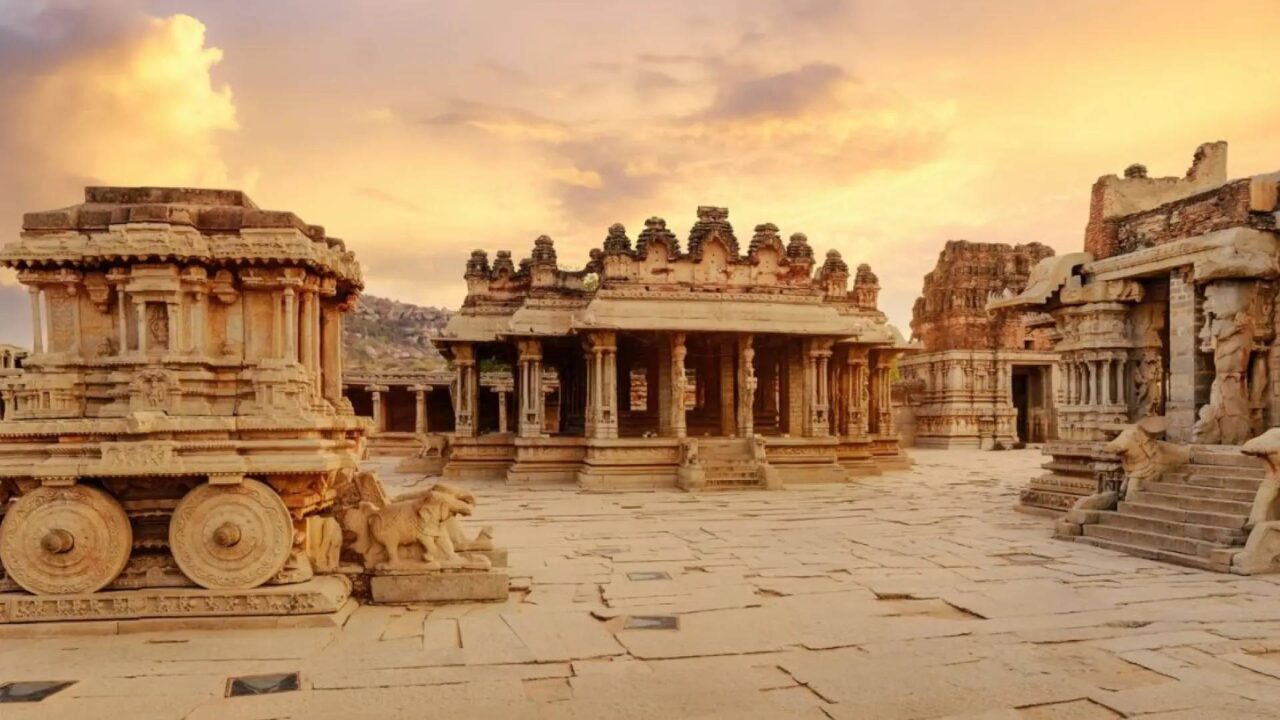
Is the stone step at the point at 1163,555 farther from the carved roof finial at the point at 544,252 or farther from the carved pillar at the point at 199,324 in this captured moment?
the carved roof finial at the point at 544,252

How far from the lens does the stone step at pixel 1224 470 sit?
30.2ft

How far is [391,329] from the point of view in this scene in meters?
68.2

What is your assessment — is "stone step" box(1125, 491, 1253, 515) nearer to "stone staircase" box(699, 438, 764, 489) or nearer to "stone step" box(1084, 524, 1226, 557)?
"stone step" box(1084, 524, 1226, 557)

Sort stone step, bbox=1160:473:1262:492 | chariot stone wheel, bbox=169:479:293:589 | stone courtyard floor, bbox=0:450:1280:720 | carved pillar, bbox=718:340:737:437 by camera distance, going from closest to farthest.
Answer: stone courtyard floor, bbox=0:450:1280:720
chariot stone wheel, bbox=169:479:293:589
stone step, bbox=1160:473:1262:492
carved pillar, bbox=718:340:737:437

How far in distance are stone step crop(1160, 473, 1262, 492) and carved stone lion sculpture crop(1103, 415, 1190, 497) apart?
14 centimetres

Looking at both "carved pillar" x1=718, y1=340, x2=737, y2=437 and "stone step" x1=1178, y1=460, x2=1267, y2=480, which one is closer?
"stone step" x1=1178, y1=460, x2=1267, y2=480

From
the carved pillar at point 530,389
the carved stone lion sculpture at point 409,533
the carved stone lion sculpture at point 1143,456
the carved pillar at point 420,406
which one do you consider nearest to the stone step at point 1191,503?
the carved stone lion sculpture at point 1143,456

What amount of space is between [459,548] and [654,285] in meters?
11.5

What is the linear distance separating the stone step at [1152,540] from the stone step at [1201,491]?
827 mm

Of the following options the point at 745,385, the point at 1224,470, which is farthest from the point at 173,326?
the point at 745,385

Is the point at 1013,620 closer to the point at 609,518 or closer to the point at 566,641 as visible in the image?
the point at 566,641

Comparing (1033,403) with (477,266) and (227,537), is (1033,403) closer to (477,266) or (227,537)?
(477,266)

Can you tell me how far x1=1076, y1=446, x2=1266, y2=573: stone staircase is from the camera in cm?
845

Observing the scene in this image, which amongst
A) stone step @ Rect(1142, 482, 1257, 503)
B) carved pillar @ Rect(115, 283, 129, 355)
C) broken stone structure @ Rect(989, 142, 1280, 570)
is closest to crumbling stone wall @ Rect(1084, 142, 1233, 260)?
broken stone structure @ Rect(989, 142, 1280, 570)
